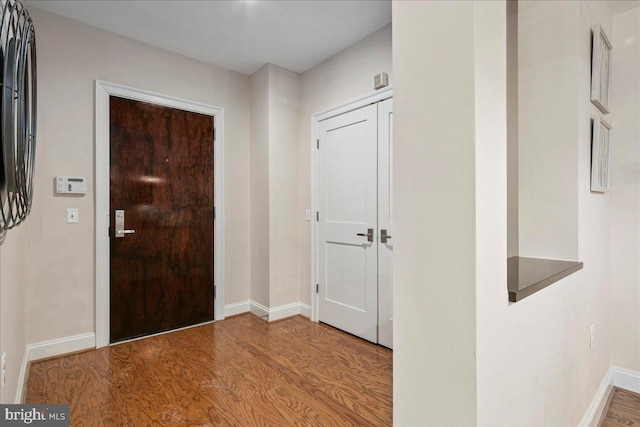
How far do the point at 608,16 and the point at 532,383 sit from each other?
2390 millimetres

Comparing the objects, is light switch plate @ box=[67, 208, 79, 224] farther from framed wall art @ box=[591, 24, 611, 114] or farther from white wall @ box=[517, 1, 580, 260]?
framed wall art @ box=[591, 24, 611, 114]

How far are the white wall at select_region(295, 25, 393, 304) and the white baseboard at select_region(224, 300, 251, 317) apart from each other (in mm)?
610

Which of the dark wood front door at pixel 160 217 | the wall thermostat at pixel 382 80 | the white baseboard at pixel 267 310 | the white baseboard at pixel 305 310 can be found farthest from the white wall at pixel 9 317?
the wall thermostat at pixel 382 80

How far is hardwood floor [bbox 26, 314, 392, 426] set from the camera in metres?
1.85

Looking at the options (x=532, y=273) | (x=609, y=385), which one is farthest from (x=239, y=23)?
(x=609, y=385)

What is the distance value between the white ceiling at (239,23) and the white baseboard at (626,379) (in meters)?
3.01

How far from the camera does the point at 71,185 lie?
103 inches

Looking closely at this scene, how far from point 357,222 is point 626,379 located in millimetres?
2143

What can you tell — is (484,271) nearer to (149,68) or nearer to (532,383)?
(532,383)

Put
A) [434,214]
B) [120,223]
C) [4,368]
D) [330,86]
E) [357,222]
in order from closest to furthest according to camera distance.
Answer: [434,214]
[4,368]
[120,223]
[357,222]
[330,86]

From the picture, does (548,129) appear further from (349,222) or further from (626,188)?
(349,222)

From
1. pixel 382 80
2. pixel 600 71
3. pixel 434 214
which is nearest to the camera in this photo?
pixel 434 214

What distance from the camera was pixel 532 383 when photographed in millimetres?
1114

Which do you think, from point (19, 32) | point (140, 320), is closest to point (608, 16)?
point (19, 32)
